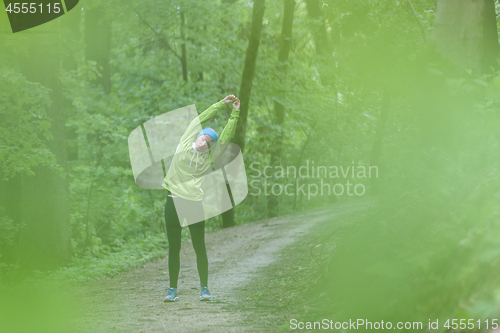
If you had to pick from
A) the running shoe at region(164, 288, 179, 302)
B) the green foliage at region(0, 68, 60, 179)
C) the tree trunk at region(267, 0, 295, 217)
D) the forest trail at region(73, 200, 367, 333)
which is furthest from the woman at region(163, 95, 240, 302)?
the tree trunk at region(267, 0, 295, 217)

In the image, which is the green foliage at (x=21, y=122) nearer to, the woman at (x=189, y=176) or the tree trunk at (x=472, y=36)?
the woman at (x=189, y=176)

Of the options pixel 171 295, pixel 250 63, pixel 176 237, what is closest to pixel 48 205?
pixel 171 295

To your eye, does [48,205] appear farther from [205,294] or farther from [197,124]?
[197,124]

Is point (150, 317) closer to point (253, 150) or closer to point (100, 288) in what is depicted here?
point (100, 288)

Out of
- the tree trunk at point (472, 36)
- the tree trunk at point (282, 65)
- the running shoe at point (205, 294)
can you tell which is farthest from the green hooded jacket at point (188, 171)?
the tree trunk at point (282, 65)

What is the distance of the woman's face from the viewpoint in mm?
6291

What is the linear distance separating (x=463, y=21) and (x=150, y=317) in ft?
18.8

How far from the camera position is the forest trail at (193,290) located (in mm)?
5770

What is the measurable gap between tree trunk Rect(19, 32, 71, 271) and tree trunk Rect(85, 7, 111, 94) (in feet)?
18.2

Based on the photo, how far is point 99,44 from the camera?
57.6 ft

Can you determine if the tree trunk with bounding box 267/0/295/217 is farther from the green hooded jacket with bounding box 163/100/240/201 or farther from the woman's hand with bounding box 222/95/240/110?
the green hooded jacket with bounding box 163/100/240/201

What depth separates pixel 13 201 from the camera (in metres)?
12.3

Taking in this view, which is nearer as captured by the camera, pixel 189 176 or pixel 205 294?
pixel 189 176

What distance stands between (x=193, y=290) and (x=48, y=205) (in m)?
5.12
